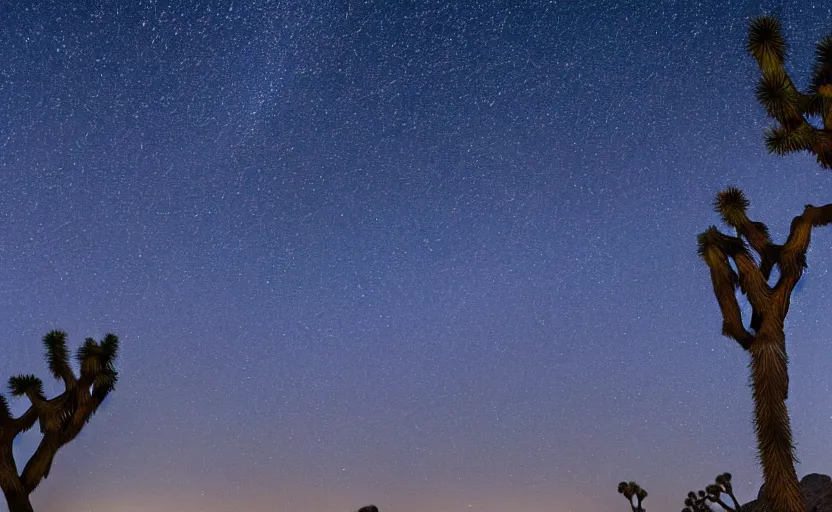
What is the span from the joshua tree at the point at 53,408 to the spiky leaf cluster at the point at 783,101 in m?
15.8

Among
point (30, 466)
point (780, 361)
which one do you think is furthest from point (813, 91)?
point (30, 466)

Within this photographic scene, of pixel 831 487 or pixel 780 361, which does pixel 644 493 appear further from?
pixel 780 361

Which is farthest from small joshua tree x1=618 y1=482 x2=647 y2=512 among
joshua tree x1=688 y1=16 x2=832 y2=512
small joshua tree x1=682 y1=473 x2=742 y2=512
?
joshua tree x1=688 y1=16 x2=832 y2=512

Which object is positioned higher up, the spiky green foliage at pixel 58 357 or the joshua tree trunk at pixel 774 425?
the spiky green foliage at pixel 58 357

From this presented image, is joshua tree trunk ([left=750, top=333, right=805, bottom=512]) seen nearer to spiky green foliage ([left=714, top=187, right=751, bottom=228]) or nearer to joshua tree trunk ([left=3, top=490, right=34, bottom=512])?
spiky green foliage ([left=714, top=187, right=751, bottom=228])

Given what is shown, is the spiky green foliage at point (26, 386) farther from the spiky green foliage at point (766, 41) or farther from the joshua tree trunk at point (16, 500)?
the spiky green foliage at point (766, 41)

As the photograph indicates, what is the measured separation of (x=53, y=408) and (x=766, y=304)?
15.7 metres

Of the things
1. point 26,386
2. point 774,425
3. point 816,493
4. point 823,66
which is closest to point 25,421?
point 26,386

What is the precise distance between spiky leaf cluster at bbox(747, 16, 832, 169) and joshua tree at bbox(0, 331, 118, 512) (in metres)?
15.8

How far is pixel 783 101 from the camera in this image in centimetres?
1133

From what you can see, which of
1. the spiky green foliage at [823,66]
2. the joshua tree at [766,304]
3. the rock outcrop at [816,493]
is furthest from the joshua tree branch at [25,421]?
the rock outcrop at [816,493]

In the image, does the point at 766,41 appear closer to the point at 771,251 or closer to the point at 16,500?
the point at 771,251

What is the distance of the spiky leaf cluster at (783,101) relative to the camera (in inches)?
446

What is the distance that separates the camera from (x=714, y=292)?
1186cm
